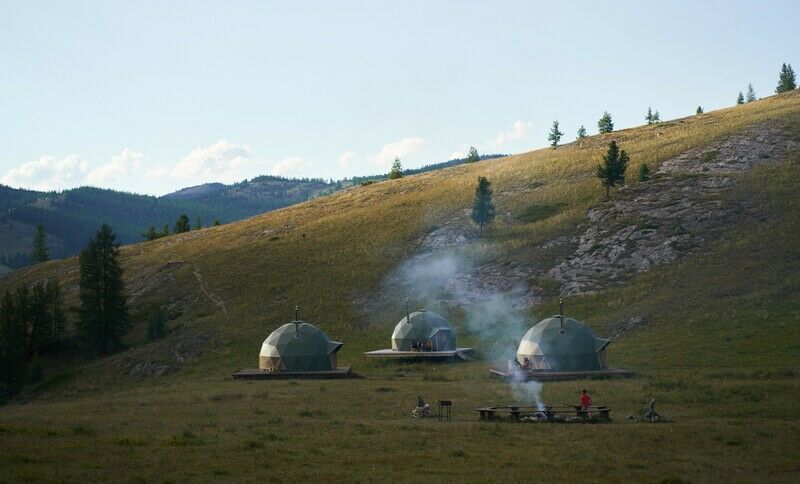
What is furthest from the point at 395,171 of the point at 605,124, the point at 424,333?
the point at 424,333

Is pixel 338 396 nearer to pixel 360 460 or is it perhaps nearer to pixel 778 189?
pixel 360 460

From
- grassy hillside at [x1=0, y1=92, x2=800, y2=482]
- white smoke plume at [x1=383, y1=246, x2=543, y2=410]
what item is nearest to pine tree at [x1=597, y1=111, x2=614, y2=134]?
grassy hillside at [x1=0, y1=92, x2=800, y2=482]

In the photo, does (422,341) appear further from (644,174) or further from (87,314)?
(644,174)

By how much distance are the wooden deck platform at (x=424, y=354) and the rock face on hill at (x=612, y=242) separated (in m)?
15.3

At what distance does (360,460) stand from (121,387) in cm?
4599

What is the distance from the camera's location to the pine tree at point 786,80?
174m

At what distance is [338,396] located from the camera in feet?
157

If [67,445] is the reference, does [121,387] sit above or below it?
below

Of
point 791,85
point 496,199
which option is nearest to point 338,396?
point 496,199

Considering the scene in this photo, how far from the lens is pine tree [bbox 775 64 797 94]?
572 ft

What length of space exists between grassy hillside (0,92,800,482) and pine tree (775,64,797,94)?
33.8 meters

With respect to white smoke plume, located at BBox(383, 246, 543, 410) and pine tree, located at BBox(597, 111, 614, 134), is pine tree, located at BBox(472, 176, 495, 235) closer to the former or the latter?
white smoke plume, located at BBox(383, 246, 543, 410)

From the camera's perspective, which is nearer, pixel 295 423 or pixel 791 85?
pixel 295 423

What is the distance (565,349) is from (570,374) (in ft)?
8.08
